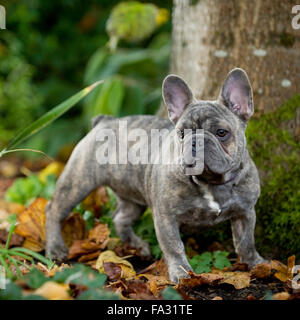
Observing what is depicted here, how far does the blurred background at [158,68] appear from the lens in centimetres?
470

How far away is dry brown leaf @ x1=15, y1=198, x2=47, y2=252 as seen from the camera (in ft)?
16.8

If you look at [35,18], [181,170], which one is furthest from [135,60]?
[181,170]

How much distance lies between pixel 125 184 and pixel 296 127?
157 cm

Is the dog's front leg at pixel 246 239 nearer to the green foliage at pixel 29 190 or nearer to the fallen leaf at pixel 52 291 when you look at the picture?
the fallen leaf at pixel 52 291

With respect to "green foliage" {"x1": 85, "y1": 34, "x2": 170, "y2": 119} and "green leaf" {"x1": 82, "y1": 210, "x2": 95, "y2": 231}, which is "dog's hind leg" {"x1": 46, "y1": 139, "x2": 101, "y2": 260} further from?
"green foliage" {"x1": 85, "y1": 34, "x2": 170, "y2": 119}

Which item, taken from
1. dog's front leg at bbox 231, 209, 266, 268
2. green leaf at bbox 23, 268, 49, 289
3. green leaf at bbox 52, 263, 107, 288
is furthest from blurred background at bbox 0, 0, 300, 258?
green leaf at bbox 23, 268, 49, 289

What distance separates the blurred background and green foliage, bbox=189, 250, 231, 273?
1.45 feet

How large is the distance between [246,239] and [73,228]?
5.70ft

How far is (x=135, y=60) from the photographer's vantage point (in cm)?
836

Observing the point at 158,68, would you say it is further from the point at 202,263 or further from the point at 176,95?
the point at 202,263

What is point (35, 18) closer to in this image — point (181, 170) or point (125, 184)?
point (125, 184)

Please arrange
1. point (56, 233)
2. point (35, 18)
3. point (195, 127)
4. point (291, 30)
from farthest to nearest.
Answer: point (35, 18), point (56, 233), point (291, 30), point (195, 127)

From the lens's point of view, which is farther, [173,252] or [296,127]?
[296,127]

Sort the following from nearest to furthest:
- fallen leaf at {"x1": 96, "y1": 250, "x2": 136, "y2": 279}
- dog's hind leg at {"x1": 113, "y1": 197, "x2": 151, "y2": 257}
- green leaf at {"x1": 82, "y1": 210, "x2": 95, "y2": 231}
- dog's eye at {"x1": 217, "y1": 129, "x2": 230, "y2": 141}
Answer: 1. dog's eye at {"x1": 217, "y1": 129, "x2": 230, "y2": 141}
2. fallen leaf at {"x1": 96, "y1": 250, "x2": 136, "y2": 279}
3. dog's hind leg at {"x1": 113, "y1": 197, "x2": 151, "y2": 257}
4. green leaf at {"x1": 82, "y1": 210, "x2": 95, "y2": 231}
